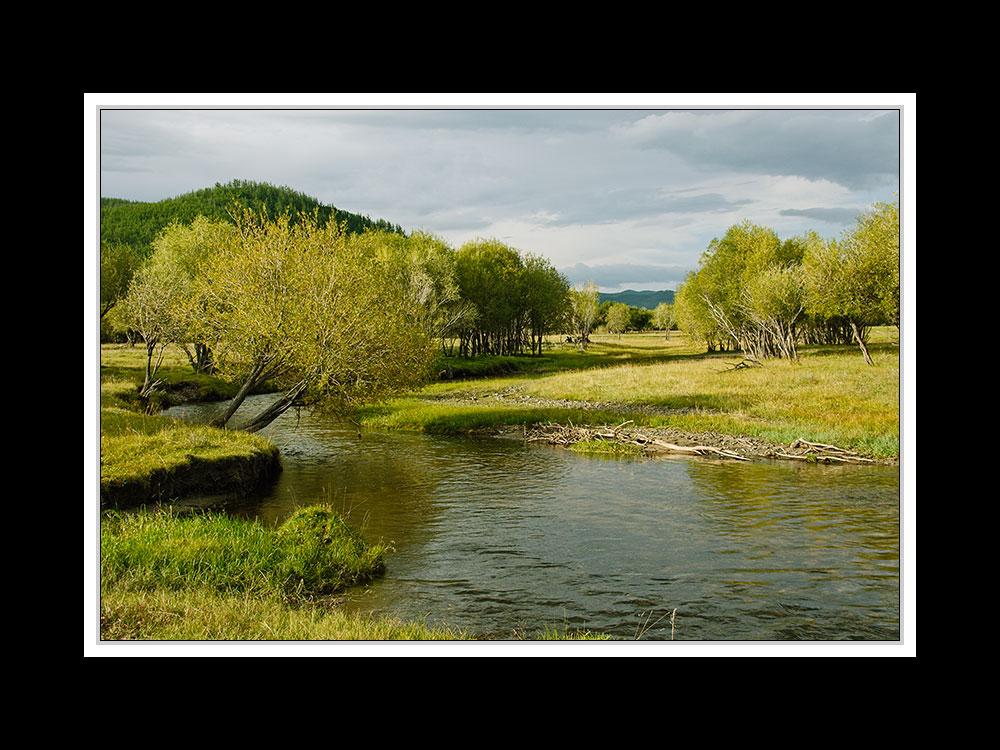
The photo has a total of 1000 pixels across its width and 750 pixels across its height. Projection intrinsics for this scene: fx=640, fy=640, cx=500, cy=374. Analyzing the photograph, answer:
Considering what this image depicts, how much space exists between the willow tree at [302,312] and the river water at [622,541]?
3.55 meters

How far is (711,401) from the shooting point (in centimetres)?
3531

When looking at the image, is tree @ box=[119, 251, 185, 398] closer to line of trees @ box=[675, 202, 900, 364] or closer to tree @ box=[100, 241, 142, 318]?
tree @ box=[100, 241, 142, 318]

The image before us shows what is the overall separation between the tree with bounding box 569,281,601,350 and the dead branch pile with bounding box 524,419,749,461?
69046 millimetres

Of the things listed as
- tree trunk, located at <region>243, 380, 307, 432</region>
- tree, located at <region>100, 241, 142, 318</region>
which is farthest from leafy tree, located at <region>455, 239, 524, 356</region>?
tree trunk, located at <region>243, 380, 307, 432</region>

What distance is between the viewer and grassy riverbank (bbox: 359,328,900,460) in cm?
2362

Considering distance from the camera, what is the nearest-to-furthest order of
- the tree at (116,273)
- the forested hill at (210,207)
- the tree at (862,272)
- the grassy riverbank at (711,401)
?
the forested hill at (210,207) → the tree at (862,272) → the grassy riverbank at (711,401) → the tree at (116,273)

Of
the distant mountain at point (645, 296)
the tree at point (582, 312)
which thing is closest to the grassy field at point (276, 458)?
the distant mountain at point (645, 296)

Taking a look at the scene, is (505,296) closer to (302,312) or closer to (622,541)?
(302,312)

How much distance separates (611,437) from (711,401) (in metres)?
9.13

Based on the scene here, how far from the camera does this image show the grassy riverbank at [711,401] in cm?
2362

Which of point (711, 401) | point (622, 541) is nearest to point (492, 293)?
point (711, 401)

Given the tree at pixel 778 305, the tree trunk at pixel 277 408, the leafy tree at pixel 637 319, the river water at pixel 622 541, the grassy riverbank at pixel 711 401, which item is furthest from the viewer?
the leafy tree at pixel 637 319

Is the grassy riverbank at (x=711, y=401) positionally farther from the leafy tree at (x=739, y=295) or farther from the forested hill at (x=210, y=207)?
the forested hill at (x=210, y=207)
